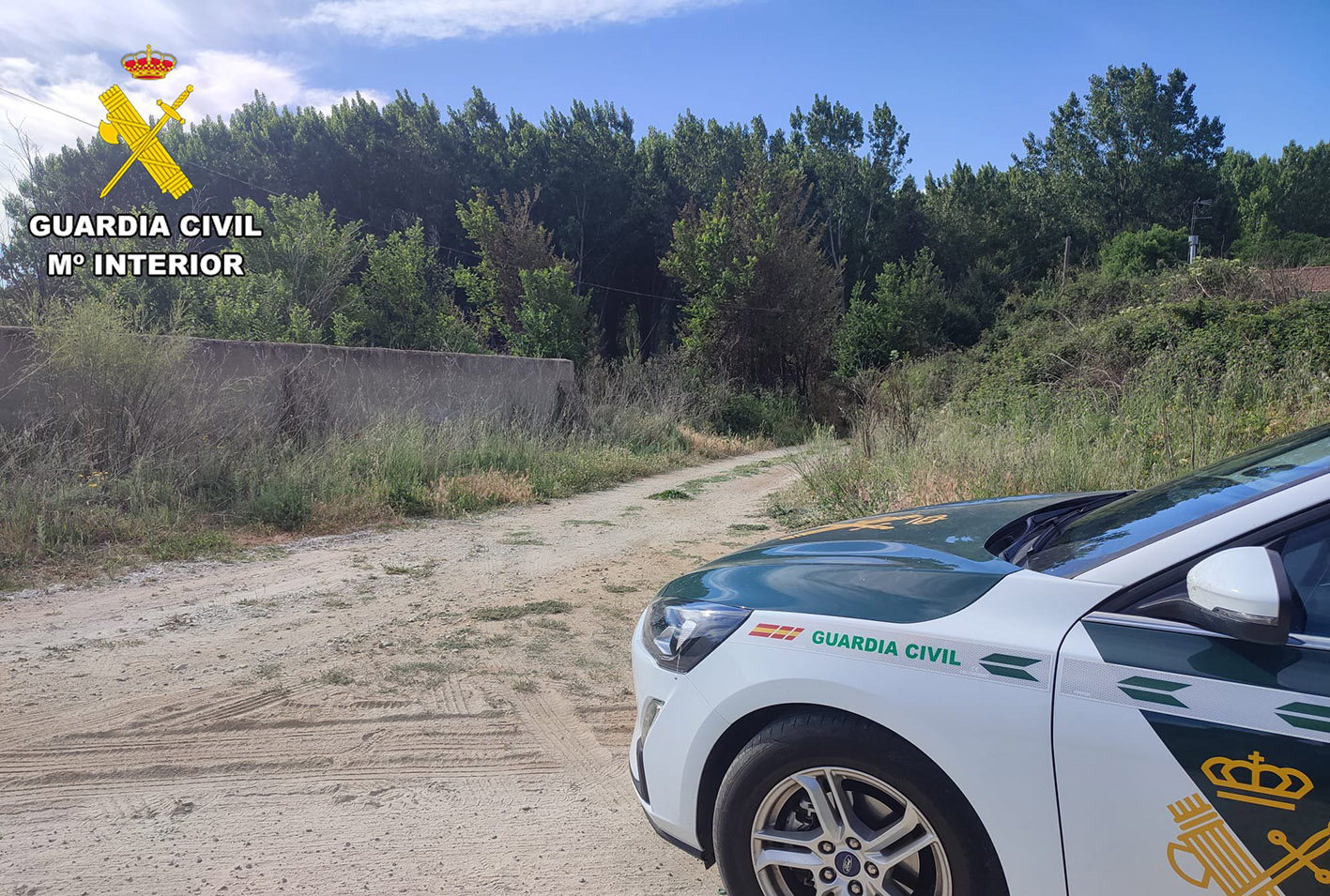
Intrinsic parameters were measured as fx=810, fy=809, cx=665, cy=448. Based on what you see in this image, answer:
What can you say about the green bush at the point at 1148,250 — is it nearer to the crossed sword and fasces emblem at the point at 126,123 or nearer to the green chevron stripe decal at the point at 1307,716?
the crossed sword and fasces emblem at the point at 126,123

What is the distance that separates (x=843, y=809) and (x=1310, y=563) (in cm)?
126

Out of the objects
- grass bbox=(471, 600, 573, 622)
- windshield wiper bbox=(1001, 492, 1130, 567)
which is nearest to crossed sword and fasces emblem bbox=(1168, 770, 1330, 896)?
windshield wiper bbox=(1001, 492, 1130, 567)

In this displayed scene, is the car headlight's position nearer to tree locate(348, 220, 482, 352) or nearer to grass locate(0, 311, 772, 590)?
grass locate(0, 311, 772, 590)

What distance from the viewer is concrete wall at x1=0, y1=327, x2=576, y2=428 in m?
8.64

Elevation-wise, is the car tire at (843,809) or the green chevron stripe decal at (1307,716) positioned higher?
the green chevron stripe decal at (1307,716)

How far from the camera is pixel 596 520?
9.65 metres

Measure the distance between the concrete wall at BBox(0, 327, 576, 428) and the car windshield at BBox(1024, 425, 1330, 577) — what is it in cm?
1005

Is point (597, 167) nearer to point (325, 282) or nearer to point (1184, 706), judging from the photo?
point (325, 282)

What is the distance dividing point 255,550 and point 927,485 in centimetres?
630

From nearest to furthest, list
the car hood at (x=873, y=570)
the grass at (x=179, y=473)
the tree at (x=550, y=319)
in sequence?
the car hood at (x=873, y=570)
the grass at (x=179, y=473)
the tree at (x=550, y=319)

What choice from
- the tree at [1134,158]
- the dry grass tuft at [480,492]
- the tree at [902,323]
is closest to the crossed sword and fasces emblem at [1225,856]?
the dry grass tuft at [480,492]

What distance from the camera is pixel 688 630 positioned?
2543mm

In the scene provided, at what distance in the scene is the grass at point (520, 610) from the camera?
5781 millimetres

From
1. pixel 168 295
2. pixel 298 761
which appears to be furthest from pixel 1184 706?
pixel 168 295
